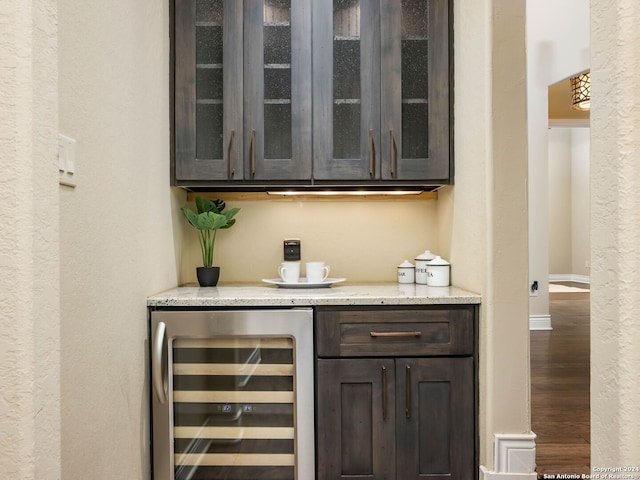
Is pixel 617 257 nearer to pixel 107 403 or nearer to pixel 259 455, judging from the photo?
pixel 107 403

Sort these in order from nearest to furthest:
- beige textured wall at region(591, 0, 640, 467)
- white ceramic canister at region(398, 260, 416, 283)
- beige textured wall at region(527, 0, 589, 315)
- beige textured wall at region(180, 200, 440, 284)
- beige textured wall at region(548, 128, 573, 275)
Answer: beige textured wall at region(591, 0, 640, 467) → white ceramic canister at region(398, 260, 416, 283) → beige textured wall at region(180, 200, 440, 284) → beige textured wall at region(527, 0, 589, 315) → beige textured wall at region(548, 128, 573, 275)

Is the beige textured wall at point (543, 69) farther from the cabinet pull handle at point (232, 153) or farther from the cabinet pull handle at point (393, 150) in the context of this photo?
the cabinet pull handle at point (232, 153)

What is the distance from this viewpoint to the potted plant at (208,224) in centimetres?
227

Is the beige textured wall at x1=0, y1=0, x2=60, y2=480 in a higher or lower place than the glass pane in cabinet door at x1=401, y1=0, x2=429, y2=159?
lower

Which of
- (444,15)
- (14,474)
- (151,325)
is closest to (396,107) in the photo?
(444,15)

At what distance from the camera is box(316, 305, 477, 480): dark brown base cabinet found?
1.91m

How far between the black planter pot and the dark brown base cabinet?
674 mm

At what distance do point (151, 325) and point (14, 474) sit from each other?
992 millimetres

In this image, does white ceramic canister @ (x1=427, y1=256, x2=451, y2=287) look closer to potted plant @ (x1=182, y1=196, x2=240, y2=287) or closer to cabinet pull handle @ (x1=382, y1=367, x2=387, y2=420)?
cabinet pull handle @ (x1=382, y1=367, x2=387, y2=420)

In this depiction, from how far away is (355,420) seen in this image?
191cm

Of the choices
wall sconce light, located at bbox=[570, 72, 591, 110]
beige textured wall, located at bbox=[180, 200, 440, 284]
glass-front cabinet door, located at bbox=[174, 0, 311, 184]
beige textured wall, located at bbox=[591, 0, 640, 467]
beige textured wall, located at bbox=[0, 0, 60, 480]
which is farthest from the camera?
wall sconce light, located at bbox=[570, 72, 591, 110]

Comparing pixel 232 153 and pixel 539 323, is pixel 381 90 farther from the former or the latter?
pixel 539 323

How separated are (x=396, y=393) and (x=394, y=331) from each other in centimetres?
24

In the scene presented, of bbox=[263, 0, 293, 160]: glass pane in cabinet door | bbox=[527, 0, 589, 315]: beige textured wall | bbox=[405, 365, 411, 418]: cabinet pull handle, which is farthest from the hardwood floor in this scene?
bbox=[263, 0, 293, 160]: glass pane in cabinet door
